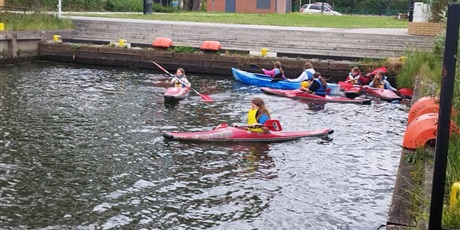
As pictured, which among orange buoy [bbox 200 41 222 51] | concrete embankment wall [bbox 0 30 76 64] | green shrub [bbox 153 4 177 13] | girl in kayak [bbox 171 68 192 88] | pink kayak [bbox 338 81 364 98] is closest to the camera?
girl in kayak [bbox 171 68 192 88]

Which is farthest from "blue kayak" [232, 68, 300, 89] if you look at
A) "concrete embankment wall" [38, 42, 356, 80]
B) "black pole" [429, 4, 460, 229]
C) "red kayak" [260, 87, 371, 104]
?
"black pole" [429, 4, 460, 229]

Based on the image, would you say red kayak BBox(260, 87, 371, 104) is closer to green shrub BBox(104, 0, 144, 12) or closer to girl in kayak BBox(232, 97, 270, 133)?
girl in kayak BBox(232, 97, 270, 133)

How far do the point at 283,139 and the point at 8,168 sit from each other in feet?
16.7

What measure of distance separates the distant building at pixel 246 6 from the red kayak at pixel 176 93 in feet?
121

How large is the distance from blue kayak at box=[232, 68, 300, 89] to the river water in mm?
2417

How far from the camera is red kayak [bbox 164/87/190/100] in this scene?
54.1ft

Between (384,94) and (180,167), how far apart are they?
A: 9.44 metres

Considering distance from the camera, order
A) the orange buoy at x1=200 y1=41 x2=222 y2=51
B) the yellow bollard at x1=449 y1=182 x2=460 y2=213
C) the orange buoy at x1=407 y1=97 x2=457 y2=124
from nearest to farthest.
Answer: the yellow bollard at x1=449 y1=182 x2=460 y2=213, the orange buoy at x1=407 y1=97 x2=457 y2=124, the orange buoy at x1=200 y1=41 x2=222 y2=51

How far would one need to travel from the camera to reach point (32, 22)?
2694 centimetres

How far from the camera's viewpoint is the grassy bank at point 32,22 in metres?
25.9

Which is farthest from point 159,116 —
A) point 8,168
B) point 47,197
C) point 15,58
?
point 15,58

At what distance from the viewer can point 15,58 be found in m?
24.2

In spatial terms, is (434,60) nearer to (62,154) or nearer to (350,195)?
(350,195)

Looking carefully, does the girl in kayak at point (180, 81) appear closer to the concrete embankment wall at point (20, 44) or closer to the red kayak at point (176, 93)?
the red kayak at point (176, 93)
